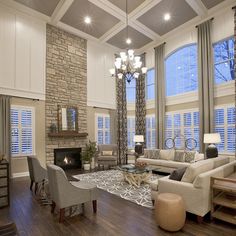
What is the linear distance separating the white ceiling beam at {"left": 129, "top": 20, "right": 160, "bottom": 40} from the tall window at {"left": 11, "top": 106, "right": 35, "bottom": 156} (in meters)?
5.09

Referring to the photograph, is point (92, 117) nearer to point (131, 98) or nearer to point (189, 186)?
point (131, 98)

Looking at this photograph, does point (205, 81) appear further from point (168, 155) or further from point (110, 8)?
point (110, 8)

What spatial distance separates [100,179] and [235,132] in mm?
4626

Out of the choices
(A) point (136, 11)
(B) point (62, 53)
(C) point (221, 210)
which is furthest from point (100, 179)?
(A) point (136, 11)

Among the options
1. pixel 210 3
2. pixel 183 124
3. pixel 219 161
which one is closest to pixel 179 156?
pixel 183 124

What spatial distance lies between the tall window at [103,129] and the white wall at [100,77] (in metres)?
0.56

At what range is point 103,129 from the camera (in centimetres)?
884

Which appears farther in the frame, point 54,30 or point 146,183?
point 54,30

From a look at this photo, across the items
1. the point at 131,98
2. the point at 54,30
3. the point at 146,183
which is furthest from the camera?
the point at 131,98

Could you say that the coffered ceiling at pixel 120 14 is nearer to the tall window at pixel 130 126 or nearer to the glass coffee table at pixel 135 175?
the tall window at pixel 130 126

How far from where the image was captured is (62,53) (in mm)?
7688

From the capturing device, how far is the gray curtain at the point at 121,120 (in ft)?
29.4

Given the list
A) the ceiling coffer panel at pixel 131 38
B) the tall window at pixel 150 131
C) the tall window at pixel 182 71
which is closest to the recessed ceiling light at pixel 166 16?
the ceiling coffer panel at pixel 131 38

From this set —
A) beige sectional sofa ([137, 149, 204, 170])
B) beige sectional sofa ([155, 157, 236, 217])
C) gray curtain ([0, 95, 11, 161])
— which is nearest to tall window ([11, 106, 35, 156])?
gray curtain ([0, 95, 11, 161])
